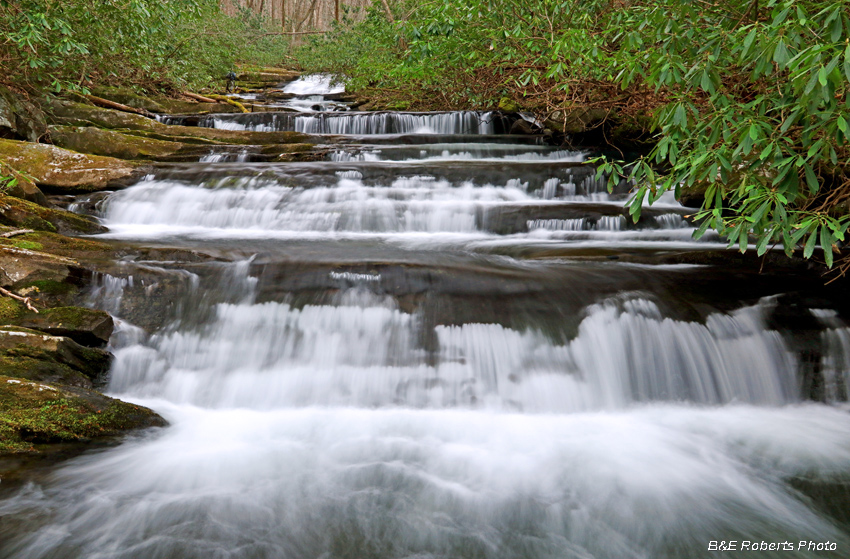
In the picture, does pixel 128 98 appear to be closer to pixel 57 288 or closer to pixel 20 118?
pixel 20 118

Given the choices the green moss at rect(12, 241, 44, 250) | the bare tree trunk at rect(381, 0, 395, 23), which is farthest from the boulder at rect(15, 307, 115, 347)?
the bare tree trunk at rect(381, 0, 395, 23)

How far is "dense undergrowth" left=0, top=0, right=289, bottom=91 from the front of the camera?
684 centimetres

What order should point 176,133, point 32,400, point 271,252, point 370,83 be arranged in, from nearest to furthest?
point 32,400, point 271,252, point 176,133, point 370,83

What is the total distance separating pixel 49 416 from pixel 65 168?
17.8 feet

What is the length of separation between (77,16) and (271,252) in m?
5.66

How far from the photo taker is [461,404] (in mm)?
4039

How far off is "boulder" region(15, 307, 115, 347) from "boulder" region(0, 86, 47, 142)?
545 cm

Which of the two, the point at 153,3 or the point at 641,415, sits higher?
the point at 153,3

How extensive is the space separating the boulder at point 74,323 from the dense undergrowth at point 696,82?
406cm

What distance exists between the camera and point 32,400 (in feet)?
10.1

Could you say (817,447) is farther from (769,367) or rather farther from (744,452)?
(769,367)

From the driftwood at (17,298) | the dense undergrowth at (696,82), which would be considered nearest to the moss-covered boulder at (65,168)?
the driftwood at (17,298)

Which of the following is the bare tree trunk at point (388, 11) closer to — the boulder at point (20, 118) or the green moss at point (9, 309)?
the boulder at point (20, 118)

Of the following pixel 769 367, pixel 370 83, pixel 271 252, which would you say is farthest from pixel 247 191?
pixel 370 83
